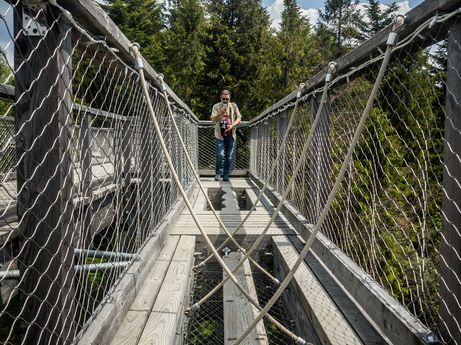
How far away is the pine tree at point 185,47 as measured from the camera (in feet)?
65.2

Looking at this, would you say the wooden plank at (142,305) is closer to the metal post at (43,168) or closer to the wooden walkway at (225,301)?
the wooden walkway at (225,301)

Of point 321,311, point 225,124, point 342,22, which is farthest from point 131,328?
point 342,22

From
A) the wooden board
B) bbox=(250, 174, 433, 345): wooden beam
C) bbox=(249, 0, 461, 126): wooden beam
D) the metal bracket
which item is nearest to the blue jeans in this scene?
the wooden board

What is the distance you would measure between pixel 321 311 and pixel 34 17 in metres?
1.52

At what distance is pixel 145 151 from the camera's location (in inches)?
115

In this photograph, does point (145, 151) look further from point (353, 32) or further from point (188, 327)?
point (353, 32)

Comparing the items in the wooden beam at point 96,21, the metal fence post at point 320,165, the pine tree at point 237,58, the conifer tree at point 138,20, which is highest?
the conifer tree at point 138,20

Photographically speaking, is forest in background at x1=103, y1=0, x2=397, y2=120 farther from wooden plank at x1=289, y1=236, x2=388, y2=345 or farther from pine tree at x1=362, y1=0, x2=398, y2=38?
wooden plank at x1=289, y1=236, x2=388, y2=345

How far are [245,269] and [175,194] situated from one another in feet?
5.71

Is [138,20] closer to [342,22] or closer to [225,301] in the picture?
[342,22]

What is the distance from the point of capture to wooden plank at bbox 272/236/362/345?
159cm

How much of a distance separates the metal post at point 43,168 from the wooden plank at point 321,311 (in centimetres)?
98

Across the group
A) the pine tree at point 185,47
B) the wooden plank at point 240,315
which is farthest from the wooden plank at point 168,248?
the pine tree at point 185,47

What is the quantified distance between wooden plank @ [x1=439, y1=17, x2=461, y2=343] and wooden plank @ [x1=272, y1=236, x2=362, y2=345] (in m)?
0.45
